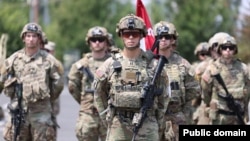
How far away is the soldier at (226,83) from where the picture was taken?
41.8 ft

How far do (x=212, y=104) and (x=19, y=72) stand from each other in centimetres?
286

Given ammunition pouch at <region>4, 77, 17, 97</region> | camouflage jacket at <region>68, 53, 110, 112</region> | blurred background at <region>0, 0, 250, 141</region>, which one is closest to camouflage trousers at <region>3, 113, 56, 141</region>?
ammunition pouch at <region>4, 77, 17, 97</region>

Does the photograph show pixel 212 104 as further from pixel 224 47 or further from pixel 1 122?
pixel 1 122

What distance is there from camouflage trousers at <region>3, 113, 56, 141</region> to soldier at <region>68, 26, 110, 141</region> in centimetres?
105

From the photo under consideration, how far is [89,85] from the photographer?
42.8 feet

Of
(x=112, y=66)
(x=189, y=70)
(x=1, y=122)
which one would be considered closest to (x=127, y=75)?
(x=112, y=66)

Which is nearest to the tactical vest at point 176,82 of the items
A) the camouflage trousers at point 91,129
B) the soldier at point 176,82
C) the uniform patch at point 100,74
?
the soldier at point 176,82

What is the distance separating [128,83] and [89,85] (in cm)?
A: 380

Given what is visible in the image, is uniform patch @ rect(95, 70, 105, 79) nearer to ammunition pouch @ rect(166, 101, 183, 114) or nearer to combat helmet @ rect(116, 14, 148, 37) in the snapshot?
combat helmet @ rect(116, 14, 148, 37)

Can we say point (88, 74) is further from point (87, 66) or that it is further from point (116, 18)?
point (116, 18)

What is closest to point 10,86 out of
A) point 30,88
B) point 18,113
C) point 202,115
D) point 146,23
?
point 30,88

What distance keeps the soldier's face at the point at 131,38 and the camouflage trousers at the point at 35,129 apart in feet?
8.79

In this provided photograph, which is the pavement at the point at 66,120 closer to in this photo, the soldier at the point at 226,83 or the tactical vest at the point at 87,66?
the tactical vest at the point at 87,66

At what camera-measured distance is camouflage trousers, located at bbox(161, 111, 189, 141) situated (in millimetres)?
10773
